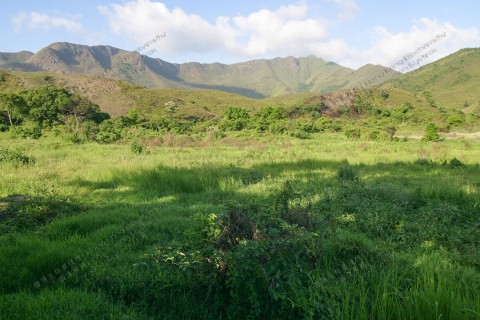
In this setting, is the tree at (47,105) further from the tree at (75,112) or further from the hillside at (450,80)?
the hillside at (450,80)

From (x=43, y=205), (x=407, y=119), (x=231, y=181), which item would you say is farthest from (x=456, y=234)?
(x=407, y=119)

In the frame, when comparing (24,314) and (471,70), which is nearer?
(24,314)

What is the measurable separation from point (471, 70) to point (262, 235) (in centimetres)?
14823

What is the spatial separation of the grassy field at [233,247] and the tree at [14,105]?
A: 3268 centimetres

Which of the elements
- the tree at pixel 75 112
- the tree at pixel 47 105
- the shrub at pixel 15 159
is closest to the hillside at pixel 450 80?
the tree at pixel 75 112

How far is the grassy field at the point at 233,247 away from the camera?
3.52 metres

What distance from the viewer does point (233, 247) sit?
4.01 metres

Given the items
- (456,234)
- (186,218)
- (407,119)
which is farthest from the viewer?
A: (407,119)

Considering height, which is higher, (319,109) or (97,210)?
(319,109)

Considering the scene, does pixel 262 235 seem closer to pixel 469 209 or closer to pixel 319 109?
pixel 469 209

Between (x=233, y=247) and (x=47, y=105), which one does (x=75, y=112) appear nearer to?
(x=47, y=105)

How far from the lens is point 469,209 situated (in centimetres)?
788

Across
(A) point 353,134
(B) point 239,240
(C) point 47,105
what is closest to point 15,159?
(B) point 239,240

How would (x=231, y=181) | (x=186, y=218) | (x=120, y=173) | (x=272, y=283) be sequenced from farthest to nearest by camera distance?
1. (x=120, y=173)
2. (x=231, y=181)
3. (x=186, y=218)
4. (x=272, y=283)
